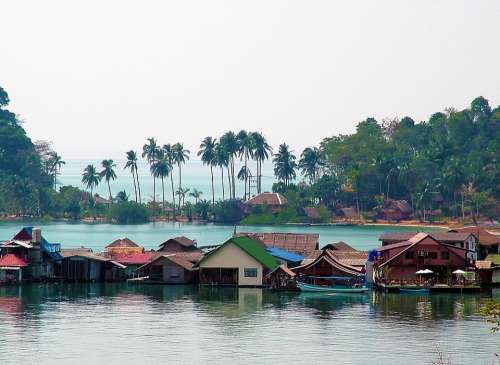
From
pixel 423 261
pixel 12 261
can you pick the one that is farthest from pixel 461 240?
pixel 12 261

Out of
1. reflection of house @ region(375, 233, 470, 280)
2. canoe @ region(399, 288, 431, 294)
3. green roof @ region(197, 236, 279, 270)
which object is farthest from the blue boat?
green roof @ region(197, 236, 279, 270)

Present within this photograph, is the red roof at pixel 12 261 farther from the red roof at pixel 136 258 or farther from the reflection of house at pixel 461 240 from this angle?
the reflection of house at pixel 461 240

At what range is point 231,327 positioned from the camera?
2827 inches

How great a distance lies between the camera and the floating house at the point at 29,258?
311 ft

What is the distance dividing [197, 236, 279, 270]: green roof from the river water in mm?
3249

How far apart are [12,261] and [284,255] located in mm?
21007

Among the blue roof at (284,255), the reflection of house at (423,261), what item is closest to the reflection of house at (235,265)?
the blue roof at (284,255)

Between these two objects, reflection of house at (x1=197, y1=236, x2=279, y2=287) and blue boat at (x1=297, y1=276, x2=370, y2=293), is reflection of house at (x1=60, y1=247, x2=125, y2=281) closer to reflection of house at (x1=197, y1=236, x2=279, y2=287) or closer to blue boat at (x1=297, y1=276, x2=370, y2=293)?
reflection of house at (x1=197, y1=236, x2=279, y2=287)

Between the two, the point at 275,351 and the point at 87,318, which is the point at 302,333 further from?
the point at 87,318

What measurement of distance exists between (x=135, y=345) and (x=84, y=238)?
10342 centimetres

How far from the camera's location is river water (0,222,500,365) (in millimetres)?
61875

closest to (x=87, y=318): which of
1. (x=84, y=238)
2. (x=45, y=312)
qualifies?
(x=45, y=312)

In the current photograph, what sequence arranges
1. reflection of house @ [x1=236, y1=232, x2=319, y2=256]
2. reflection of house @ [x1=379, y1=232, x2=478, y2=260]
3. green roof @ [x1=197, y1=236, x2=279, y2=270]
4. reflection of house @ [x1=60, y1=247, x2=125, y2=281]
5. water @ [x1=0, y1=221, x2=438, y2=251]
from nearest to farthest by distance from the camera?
green roof @ [x1=197, y1=236, x2=279, y2=270]
reflection of house @ [x1=60, y1=247, x2=125, y2=281]
reflection of house @ [x1=379, y1=232, x2=478, y2=260]
reflection of house @ [x1=236, y1=232, x2=319, y2=256]
water @ [x1=0, y1=221, x2=438, y2=251]

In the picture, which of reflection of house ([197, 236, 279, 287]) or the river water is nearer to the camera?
the river water
